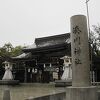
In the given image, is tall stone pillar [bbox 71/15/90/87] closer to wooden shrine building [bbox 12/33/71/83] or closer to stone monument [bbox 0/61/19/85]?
stone monument [bbox 0/61/19/85]

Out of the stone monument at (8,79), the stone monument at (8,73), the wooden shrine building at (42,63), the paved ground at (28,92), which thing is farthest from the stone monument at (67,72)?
the stone monument at (8,73)

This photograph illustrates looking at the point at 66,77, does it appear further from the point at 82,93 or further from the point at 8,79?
the point at 82,93

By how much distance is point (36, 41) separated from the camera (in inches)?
1423

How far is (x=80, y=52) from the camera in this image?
24.9ft

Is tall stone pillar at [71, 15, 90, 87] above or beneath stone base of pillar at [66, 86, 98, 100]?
above

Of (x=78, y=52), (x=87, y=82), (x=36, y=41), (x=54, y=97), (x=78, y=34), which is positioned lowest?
(x=54, y=97)

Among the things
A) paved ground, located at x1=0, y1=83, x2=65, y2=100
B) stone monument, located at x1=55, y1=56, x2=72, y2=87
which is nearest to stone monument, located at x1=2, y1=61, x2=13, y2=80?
A: paved ground, located at x1=0, y1=83, x2=65, y2=100

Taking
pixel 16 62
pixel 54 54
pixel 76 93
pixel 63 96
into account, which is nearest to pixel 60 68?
pixel 54 54

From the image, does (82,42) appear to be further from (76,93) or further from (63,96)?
(63,96)

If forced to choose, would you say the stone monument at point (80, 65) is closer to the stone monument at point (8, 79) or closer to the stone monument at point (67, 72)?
the stone monument at point (67, 72)

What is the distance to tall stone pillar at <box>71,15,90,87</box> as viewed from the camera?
742 cm

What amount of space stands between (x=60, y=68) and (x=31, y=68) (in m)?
4.51

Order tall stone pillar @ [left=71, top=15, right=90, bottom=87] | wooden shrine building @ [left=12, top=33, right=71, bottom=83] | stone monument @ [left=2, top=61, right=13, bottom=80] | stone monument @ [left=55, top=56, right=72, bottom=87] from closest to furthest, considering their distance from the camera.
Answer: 1. tall stone pillar @ [left=71, top=15, right=90, bottom=87]
2. stone monument @ [left=55, top=56, right=72, bottom=87]
3. stone monument @ [left=2, top=61, right=13, bottom=80]
4. wooden shrine building @ [left=12, top=33, right=71, bottom=83]

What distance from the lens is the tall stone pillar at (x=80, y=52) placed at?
24.3ft
